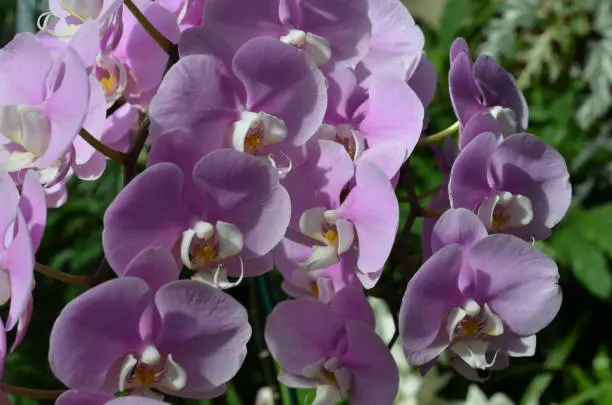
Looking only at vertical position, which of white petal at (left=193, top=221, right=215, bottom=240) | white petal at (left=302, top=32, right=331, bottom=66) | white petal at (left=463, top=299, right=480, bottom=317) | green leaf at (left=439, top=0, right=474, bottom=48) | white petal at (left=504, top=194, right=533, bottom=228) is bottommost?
green leaf at (left=439, top=0, right=474, bottom=48)

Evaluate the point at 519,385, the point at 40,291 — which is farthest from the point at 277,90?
the point at 519,385

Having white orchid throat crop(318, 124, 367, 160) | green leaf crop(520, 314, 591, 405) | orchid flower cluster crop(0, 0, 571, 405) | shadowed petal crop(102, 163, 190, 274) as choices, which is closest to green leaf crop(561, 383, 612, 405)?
green leaf crop(520, 314, 591, 405)

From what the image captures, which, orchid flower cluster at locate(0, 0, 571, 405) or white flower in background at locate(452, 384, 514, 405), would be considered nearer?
orchid flower cluster at locate(0, 0, 571, 405)

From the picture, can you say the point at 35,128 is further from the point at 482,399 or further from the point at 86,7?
the point at 482,399

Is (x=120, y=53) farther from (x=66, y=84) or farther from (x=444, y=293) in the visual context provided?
(x=444, y=293)

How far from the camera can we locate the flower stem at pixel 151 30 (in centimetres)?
51

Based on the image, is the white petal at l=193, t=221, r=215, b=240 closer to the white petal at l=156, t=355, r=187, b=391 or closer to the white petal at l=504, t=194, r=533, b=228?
the white petal at l=156, t=355, r=187, b=391

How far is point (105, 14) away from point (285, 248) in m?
0.20

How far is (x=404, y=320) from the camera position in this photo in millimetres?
492

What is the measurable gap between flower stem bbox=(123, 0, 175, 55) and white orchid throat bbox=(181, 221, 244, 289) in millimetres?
128

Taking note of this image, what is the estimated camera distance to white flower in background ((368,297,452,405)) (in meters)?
1.25

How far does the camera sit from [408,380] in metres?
1.27

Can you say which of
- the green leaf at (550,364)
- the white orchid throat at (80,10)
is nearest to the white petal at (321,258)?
the white orchid throat at (80,10)

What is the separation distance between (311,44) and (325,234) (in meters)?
0.13
